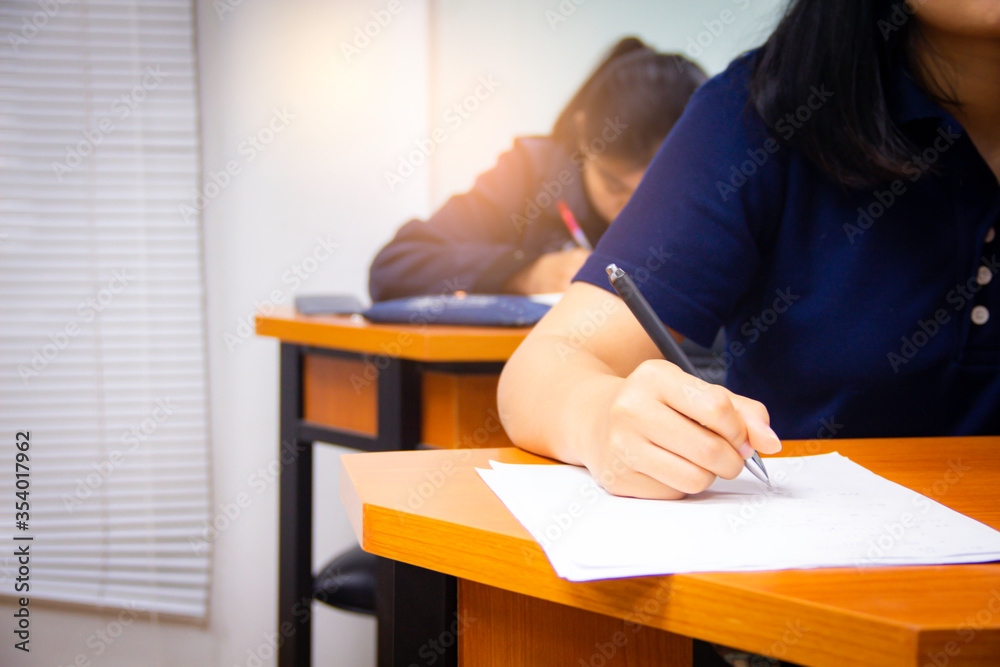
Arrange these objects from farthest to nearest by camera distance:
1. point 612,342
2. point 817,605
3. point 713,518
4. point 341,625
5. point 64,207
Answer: point 341,625 → point 64,207 → point 612,342 → point 713,518 → point 817,605

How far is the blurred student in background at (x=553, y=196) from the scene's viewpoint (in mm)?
1442

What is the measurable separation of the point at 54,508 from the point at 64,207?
72cm

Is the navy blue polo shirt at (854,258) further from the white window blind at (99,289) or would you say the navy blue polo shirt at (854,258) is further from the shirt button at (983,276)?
the white window blind at (99,289)

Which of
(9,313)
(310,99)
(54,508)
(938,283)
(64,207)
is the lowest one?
(54,508)

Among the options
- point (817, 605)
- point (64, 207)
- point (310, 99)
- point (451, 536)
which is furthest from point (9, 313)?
point (817, 605)

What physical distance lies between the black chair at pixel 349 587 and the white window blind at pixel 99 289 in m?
0.82

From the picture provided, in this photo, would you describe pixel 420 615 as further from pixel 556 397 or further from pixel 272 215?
pixel 272 215

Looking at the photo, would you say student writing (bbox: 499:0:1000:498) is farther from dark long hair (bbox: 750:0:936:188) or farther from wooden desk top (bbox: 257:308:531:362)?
wooden desk top (bbox: 257:308:531:362)

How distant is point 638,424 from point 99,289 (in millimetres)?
1702

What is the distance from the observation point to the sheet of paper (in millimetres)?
305

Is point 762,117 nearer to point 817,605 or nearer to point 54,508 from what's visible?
point 817,605

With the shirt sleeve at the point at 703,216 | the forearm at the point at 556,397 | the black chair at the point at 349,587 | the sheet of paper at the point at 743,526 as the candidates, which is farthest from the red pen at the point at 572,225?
the sheet of paper at the point at 743,526

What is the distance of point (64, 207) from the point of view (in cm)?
173

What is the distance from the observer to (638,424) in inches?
16.0
